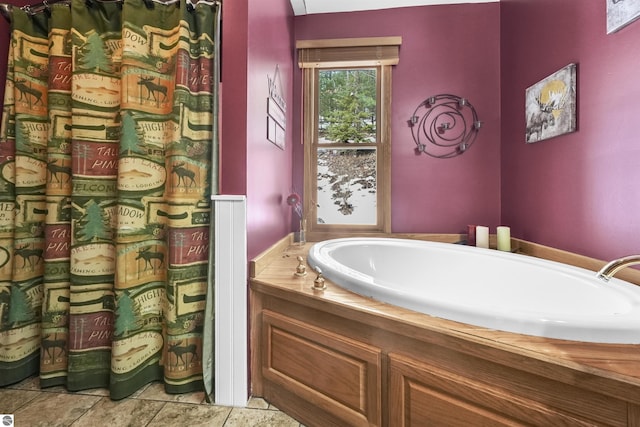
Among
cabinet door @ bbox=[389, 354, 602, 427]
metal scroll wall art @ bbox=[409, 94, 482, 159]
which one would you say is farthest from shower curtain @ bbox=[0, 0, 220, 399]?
metal scroll wall art @ bbox=[409, 94, 482, 159]

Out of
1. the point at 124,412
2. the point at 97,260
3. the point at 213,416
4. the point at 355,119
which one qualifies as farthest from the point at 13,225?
the point at 355,119

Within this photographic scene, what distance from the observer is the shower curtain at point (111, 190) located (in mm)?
1328

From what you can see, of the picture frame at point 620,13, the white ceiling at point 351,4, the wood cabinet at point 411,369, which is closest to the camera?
the wood cabinet at point 411,369

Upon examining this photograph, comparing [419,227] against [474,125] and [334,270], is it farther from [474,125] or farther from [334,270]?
[334,270]

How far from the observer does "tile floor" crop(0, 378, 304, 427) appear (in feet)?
4.05

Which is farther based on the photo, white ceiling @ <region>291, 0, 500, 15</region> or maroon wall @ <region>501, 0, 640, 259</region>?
white ceiling @ <region>291, 0, 500, 15</region>

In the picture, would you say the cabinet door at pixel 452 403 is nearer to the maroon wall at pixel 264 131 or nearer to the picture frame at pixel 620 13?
the maroon wall at pixel 264 131

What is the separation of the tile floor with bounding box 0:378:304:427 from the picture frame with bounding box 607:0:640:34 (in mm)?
2190

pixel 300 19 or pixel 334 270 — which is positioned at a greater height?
pixel 300 19

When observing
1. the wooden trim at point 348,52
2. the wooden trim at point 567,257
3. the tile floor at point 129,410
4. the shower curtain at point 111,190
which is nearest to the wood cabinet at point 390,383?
the tile floor at point 129,410

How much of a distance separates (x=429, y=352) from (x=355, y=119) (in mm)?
1955

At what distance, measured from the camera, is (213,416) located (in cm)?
127

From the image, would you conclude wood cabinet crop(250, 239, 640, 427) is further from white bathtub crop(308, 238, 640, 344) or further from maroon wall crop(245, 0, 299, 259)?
maroon wall crop(245, 0, 299, 259)

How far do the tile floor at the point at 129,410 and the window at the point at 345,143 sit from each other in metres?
1.37
